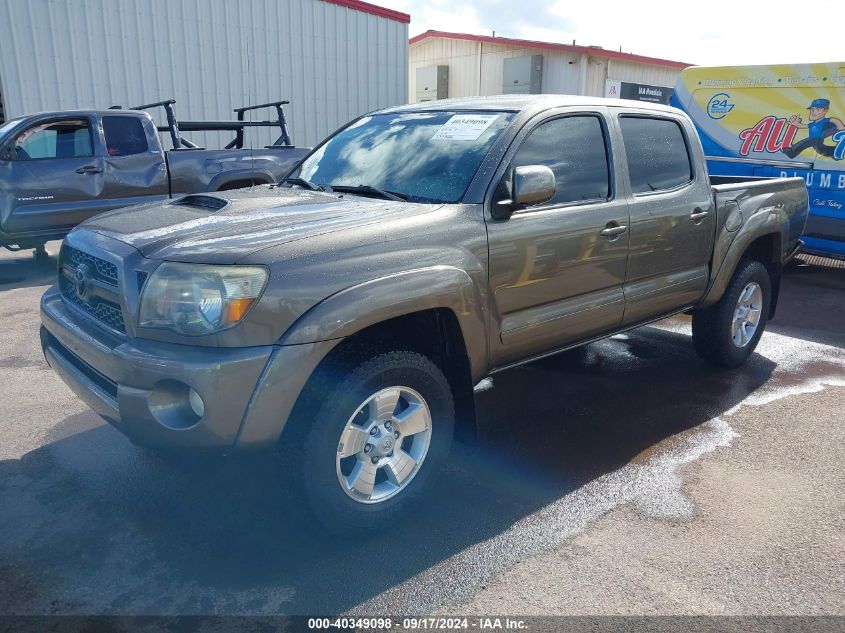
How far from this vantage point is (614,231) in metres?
3.70

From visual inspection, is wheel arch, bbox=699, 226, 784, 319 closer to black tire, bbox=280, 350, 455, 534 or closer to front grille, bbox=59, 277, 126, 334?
black tire, bbox=280, 350, 455, 534

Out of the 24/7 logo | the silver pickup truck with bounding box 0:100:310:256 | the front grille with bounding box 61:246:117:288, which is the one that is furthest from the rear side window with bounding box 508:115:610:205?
the silver pickup truck with bounding box 0:100:310:256

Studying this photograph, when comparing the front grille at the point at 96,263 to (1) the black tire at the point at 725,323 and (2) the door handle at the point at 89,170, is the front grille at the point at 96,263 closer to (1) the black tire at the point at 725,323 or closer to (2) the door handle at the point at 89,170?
(1) the black tire at the point at 725,323

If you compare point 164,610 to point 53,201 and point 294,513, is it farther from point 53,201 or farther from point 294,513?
point 53,201

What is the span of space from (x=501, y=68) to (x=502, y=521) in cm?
2015

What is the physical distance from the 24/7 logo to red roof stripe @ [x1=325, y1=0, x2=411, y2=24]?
30.8 ft

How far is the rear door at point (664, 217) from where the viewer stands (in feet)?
13.0

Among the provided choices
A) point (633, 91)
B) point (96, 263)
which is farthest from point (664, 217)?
point (633, 91)

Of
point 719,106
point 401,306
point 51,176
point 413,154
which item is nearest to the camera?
point 401,306

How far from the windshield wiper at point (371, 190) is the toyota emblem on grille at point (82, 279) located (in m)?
1.29

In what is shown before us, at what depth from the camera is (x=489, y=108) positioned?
3607 mm

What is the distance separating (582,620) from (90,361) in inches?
84.5

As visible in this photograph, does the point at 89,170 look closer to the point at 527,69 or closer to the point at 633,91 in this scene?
the point at 527,69

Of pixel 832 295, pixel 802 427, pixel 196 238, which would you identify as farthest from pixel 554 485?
pixel 832 295
